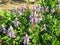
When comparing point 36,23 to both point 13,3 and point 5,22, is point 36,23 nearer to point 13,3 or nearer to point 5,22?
point 5,22

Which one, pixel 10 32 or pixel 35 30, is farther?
pixel 35 30

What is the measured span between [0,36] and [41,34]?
2.75 feet

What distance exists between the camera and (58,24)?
16.2 feet

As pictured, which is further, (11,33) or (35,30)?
(35,30)

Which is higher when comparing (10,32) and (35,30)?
(10,32)

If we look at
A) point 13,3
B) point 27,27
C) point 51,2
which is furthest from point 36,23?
point 13,3

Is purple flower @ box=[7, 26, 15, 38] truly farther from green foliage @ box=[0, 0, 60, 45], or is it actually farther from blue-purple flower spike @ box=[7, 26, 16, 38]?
green foliage @ box=[0, 0, 60, 45]

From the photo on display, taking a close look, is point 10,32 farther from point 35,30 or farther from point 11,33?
point 35,30

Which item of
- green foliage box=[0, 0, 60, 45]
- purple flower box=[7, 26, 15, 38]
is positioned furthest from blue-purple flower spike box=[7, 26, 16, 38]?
green foliage box=[0, 0, 60, 45]

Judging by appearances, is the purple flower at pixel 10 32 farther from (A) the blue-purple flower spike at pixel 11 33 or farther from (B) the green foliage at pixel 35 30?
(B) the green foliage at pixel 35 30

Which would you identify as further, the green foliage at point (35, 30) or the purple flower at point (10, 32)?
the green foliage at point (35, 30)

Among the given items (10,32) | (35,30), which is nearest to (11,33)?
→ (10,32)

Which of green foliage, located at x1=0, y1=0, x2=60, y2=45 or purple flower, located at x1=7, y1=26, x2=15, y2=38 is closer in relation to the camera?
purple flower, located at x1=7, y1=26, x2=15, y2=38

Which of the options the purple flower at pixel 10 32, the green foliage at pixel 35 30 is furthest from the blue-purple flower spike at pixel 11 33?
the green foliage at pixel 35 30
